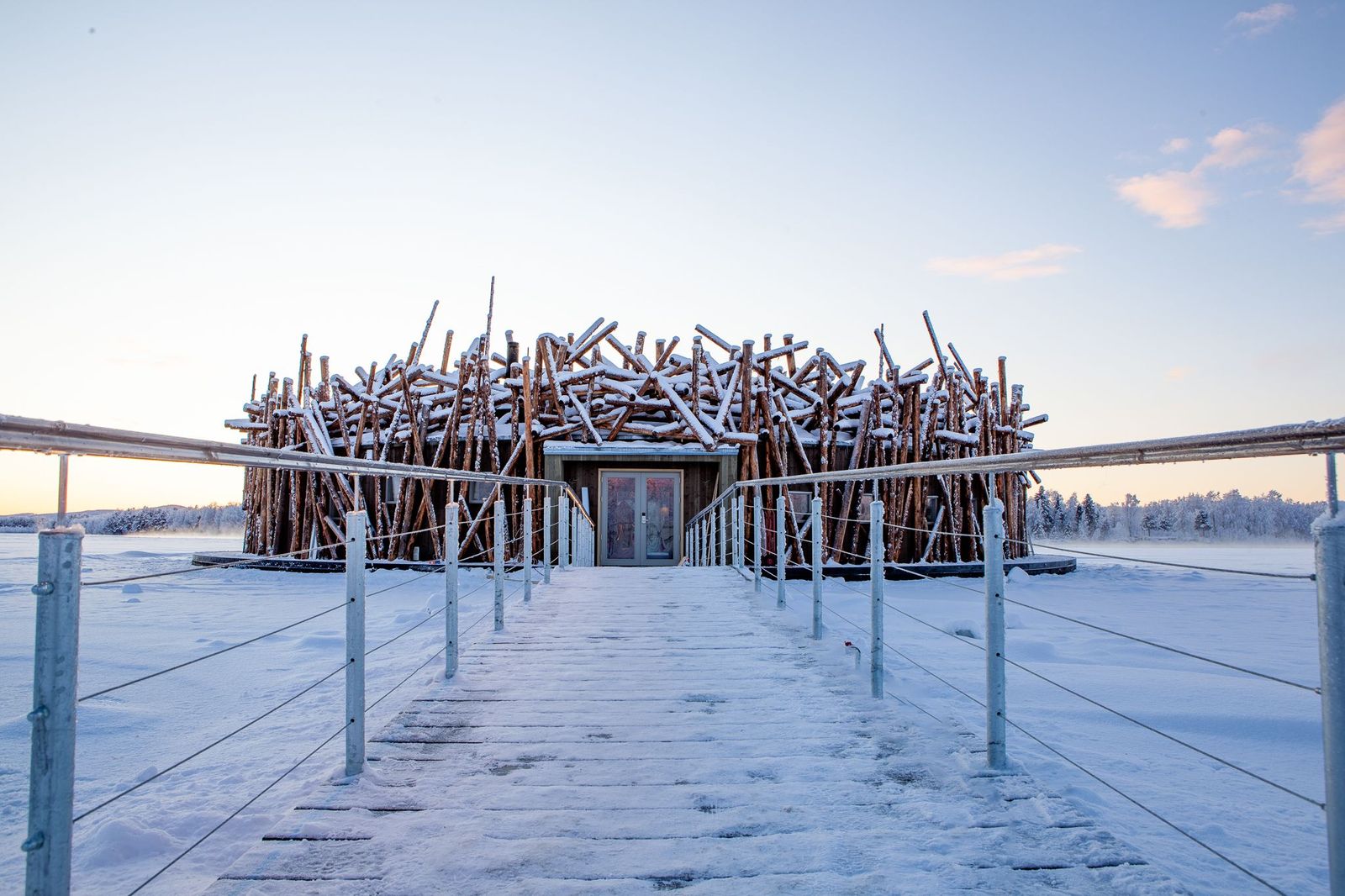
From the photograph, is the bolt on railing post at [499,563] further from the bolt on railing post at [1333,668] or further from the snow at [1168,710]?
the bolt on railing post at [1333,668]

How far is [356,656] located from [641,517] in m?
11.3

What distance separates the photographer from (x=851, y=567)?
1248 cm

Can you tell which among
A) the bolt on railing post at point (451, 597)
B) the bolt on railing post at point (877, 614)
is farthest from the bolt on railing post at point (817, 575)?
the bolt on railing post at point (451, 597)

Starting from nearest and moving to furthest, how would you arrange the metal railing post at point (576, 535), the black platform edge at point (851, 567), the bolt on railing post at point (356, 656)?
the bolt on railing post at point (356, 656) < the metal railing post at point (576, 535) < the black platform edge at point (851, 567)

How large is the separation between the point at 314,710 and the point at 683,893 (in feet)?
13.4

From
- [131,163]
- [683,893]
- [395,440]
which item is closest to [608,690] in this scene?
[683,893]

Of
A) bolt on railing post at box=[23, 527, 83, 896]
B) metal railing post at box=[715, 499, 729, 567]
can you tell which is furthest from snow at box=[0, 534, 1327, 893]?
bolt on railing post at box=[23, 527, 83, 896]

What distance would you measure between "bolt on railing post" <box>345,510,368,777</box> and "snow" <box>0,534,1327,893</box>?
130mm

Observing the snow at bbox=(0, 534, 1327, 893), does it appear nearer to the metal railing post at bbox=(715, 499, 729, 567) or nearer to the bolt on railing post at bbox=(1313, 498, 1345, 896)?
the bolt on railing post at bbox=(1313, 498, 1345, 896)

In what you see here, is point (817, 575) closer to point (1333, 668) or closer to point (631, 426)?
point (1333, 668)

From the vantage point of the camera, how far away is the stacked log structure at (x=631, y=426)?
45.0 feet

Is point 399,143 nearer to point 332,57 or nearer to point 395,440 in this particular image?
point 332,57

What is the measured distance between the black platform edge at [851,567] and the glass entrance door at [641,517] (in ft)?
6.87

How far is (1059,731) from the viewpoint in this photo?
4.58 meters
